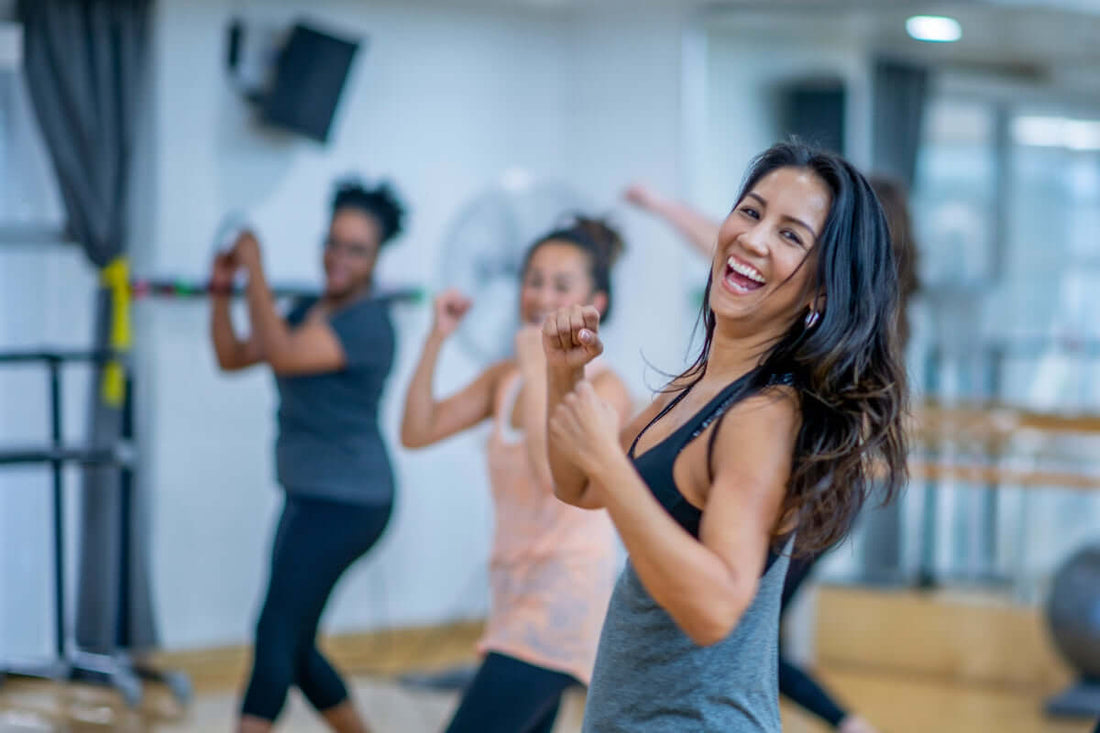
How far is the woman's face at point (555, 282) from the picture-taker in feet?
8.76

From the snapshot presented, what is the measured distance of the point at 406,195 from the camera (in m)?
5.38

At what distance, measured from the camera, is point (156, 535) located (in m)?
4.89

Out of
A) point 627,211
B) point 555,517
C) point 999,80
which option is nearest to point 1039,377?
point 999,80

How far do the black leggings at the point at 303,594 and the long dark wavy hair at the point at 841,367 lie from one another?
1769mm

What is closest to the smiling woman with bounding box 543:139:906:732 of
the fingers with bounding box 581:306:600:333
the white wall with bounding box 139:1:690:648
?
the fingers with bounding box 581:306:600:333

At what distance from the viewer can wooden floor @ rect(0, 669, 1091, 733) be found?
14.0 ft

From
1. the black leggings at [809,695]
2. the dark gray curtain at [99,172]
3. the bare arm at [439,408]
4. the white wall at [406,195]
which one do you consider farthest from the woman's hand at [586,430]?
the white wall at [406,195]

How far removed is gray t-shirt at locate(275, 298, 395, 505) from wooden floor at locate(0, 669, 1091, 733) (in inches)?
51.3

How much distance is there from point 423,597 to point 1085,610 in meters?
2.38

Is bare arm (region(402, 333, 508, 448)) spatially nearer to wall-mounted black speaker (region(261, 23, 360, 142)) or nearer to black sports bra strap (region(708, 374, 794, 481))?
black sports bra strap (region(708, 374, 794, 481))

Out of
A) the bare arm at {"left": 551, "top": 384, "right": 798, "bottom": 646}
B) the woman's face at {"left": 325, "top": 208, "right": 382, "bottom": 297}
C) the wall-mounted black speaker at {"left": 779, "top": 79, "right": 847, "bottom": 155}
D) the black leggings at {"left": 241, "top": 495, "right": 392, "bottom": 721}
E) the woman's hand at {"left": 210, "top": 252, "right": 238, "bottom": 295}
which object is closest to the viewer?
the bare arm at {"left": 551, "top": 384, "right": 798, "bottom": 646}

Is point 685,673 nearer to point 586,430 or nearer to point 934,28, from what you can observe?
point 586,430

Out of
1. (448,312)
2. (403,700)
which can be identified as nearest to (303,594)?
(448,312)

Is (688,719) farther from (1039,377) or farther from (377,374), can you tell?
(1039,377)
